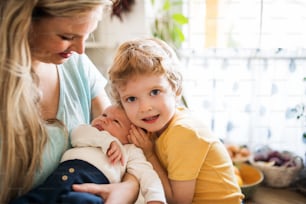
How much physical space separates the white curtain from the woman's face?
1.68 ft

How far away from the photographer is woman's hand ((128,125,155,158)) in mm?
600

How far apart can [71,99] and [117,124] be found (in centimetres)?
10

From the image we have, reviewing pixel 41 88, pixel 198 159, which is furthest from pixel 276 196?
pixel 41 88

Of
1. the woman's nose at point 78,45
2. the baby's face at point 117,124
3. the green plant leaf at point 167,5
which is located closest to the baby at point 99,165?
the baby's face at point 117,124

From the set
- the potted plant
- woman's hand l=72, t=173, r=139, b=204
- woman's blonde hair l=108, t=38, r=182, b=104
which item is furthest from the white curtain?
woman's hand l=72, t=173, r=139, b=204

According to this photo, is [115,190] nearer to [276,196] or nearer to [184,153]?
[184,153]

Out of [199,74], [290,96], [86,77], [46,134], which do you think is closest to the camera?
[46,134]

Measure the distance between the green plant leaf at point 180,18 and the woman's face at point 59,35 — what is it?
1.43ft

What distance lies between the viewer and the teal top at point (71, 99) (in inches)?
22.1

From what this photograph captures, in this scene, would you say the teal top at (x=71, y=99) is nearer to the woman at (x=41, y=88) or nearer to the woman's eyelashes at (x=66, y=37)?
the woman at (x=41, y=88)

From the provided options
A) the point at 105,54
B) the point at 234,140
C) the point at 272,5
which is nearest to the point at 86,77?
the point at 105,54

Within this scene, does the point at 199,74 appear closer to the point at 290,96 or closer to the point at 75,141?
the point at 290,96

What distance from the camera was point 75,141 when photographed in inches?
23.0

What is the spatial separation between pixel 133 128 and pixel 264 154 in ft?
2.50
